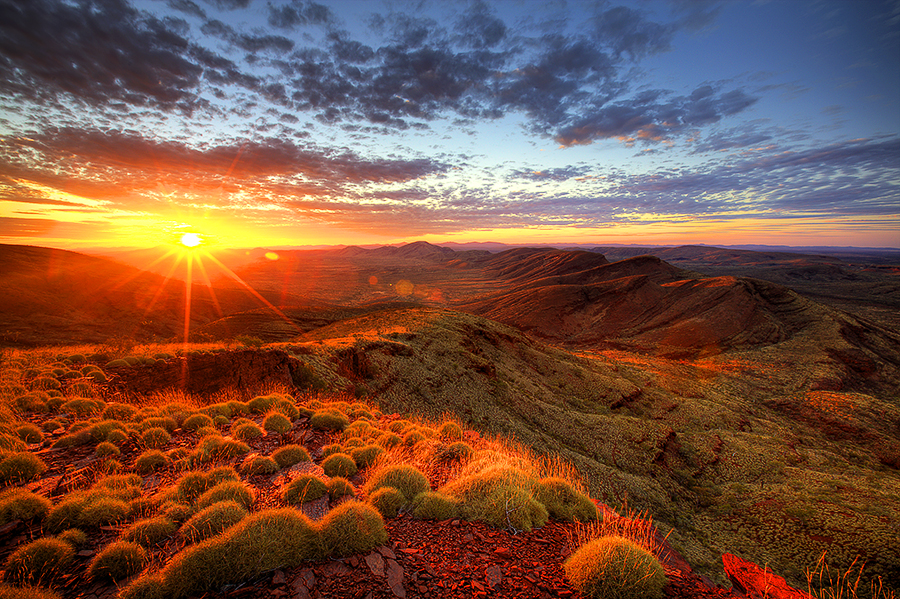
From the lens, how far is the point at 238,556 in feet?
12.4

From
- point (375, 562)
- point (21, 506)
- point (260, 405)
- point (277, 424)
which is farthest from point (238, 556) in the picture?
point (260, 405)

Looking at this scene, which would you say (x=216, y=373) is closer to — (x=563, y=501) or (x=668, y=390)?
(x=563, y=501)

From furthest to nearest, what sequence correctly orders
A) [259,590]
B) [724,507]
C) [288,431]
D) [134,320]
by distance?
[134,320] → [724,507] → [288,431] → [259,590]

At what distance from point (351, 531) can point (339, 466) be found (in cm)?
248

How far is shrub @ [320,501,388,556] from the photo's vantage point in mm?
4223

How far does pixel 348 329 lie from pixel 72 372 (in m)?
20.2

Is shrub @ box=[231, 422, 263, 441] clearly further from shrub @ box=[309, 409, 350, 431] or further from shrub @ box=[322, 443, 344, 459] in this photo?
shrub @ box=[322, 443, 344, 459]

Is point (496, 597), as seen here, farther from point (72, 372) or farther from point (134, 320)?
point (134, 320)

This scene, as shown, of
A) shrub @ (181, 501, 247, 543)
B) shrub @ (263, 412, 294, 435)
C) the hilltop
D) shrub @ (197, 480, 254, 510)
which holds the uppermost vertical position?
shrub @ (181, 501, 247, 543)

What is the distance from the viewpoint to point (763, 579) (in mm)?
4750

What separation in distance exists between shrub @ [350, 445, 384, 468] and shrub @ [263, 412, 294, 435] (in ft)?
7.83

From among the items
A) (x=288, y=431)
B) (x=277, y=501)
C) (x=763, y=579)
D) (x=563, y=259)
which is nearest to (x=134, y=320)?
(x=288, y=431)

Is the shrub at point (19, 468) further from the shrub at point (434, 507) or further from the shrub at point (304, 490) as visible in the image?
the shrub at point (434, 507)

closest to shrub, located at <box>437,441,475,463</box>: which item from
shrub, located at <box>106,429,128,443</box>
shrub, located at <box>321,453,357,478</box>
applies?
shrub, located at <box>321,453,357,478</box>
